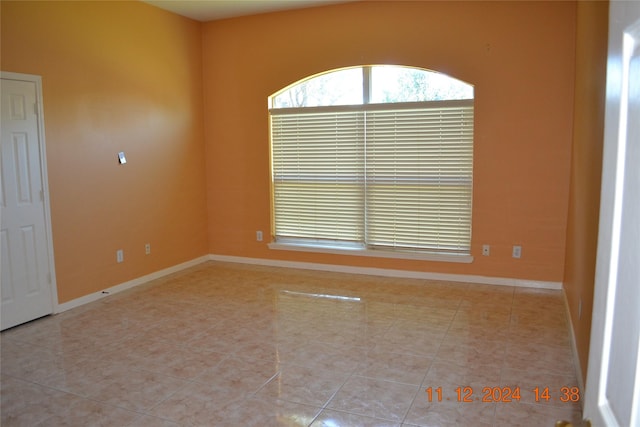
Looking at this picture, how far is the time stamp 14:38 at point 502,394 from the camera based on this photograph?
2.66 metres

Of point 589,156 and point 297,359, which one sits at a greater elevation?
point 589,156

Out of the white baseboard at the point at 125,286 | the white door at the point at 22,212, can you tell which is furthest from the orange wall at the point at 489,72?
the white door at the point at 22,212

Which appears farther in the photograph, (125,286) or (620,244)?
(125,286)

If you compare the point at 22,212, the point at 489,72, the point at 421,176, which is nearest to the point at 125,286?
Answer: the point at 22,212

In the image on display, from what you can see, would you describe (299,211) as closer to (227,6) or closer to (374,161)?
Answer: (374,161)

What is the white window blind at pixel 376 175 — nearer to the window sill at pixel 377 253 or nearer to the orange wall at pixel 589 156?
the window sill at pixel 377 253

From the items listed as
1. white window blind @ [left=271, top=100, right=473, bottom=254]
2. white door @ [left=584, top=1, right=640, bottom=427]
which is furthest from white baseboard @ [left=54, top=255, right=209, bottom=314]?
white door @ [left=584, top=1, right=640, bottom=427]

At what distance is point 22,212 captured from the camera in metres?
3.87

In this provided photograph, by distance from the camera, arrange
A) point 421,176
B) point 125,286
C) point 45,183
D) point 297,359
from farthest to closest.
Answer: point 421,176, point 125,286, point 45,183, point 297,359

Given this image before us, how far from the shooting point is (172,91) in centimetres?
548

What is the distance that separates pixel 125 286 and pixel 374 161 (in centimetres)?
298

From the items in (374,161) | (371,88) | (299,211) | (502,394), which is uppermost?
(371,88)

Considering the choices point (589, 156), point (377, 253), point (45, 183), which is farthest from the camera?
point (377, 253)

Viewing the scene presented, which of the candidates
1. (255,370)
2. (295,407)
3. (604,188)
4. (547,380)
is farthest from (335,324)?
(604,188)
